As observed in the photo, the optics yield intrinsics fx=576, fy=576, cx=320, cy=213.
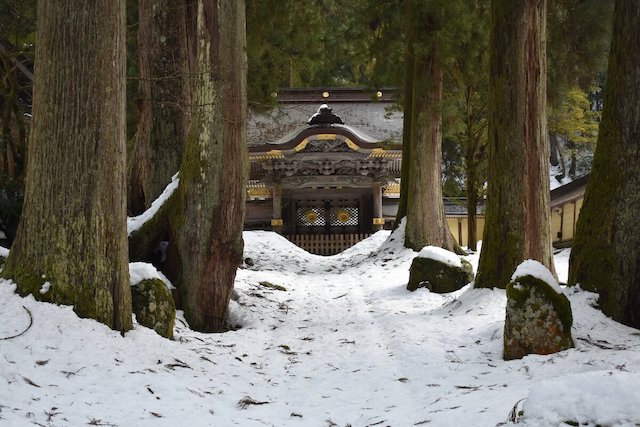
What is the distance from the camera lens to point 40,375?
3346 millimetres

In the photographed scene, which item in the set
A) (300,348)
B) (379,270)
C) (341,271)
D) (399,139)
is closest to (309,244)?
(399,139)

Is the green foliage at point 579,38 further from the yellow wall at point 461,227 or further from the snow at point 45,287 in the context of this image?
the yellow wall at point 461,227

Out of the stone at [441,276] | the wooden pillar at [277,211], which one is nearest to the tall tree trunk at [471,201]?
the stone at [441,276]

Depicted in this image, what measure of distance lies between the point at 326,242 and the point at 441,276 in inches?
461

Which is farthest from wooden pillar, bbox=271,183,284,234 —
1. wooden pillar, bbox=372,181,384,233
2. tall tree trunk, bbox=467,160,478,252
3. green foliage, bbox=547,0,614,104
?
green foliage, bbox=547,0,614,104

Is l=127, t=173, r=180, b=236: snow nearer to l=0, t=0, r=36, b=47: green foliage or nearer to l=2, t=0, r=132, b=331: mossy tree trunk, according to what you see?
l=2, t=0, r=132, b=331: mossy tree trunk

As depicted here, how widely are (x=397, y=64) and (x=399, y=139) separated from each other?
5689mm

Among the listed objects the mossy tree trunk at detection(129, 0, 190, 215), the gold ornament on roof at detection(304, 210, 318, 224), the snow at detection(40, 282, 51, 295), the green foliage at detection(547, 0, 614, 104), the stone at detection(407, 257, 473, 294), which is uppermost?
the green foliage at detection(547, 0, 614, 104)

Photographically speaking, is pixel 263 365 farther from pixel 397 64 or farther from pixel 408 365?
pixel 397 64

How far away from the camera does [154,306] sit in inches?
193

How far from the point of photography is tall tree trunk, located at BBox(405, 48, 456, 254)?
39.1ft

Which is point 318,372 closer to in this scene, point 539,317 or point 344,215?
point 539,317

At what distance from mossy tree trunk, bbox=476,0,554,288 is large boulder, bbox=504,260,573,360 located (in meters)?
2.13

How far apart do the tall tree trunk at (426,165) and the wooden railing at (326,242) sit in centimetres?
793
